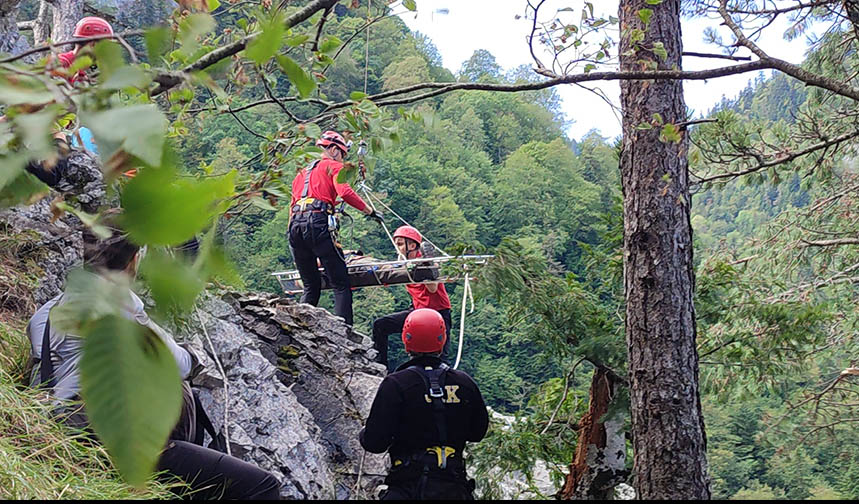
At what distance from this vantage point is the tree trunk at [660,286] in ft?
10.1

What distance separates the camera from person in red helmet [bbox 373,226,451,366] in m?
5.34

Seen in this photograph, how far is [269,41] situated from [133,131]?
13 centimetres

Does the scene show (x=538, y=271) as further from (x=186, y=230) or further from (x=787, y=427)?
(x=787, y=427)

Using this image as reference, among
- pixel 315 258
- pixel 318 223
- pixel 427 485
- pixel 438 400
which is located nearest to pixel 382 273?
pixel 315 258

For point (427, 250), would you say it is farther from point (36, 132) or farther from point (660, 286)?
point (36, 132)

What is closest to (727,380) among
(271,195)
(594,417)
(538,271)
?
(594,417)

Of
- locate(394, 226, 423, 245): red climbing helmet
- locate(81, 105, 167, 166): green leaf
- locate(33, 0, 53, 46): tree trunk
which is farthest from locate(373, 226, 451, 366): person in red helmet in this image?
locate(33, 0, 53, 46): tree trunk

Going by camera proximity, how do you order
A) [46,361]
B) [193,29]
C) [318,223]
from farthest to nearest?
1. [318,223]
2. [46,361]
3. [193,29]

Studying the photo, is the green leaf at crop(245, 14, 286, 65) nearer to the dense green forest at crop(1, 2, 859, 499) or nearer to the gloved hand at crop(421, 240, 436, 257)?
the dense green forest at crop(1, 2, 859, 499)

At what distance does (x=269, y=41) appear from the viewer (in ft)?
1.44

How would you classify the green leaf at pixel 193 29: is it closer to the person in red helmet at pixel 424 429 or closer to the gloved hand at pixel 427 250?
the person in red helmet at pixel 424 429

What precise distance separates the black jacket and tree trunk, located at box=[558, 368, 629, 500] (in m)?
1.25

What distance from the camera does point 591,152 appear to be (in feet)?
140

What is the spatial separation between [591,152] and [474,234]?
11.5 meters
